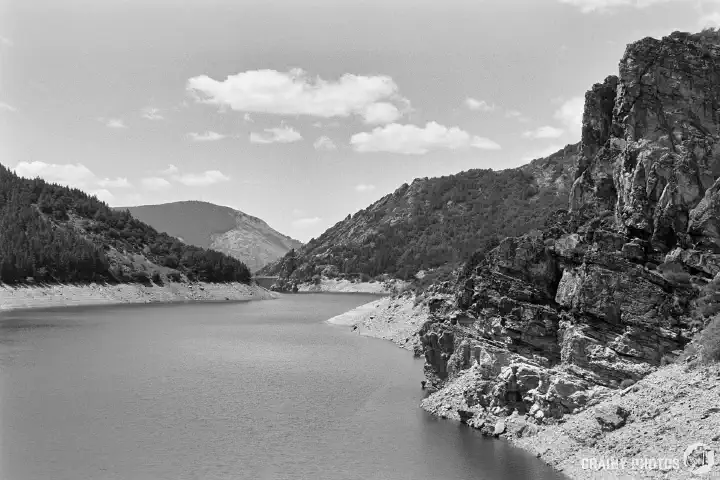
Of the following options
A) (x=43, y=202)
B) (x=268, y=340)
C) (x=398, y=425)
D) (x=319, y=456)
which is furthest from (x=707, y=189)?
(x=43, y=202)

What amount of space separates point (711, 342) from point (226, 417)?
1233 inches

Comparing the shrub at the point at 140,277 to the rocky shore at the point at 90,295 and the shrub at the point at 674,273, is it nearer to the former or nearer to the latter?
the rocky shore at the point at 90,295

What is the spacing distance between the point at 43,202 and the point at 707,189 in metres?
202

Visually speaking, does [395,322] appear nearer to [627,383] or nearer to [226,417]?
[226,417]

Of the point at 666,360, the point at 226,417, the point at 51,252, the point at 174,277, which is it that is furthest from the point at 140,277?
the point at 666,360

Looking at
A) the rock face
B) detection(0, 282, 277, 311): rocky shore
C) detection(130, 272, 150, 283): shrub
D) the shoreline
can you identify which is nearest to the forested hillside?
detection(130, 272, 150, 283): shrub

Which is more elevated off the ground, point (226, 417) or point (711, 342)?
point (711, 342)

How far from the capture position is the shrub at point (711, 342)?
3117 cm

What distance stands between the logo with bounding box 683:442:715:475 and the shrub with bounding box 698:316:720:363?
584 centimetres

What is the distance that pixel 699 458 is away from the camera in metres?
26.5

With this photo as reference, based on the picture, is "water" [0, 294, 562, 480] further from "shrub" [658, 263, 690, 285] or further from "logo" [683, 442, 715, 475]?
"shrub" [658, 263, 690, 285]

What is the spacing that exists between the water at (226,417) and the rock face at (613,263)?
198 inches

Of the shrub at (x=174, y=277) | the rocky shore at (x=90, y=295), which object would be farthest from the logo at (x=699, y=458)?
the shrub at (x=174, y=277)

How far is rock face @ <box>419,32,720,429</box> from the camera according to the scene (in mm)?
36750
